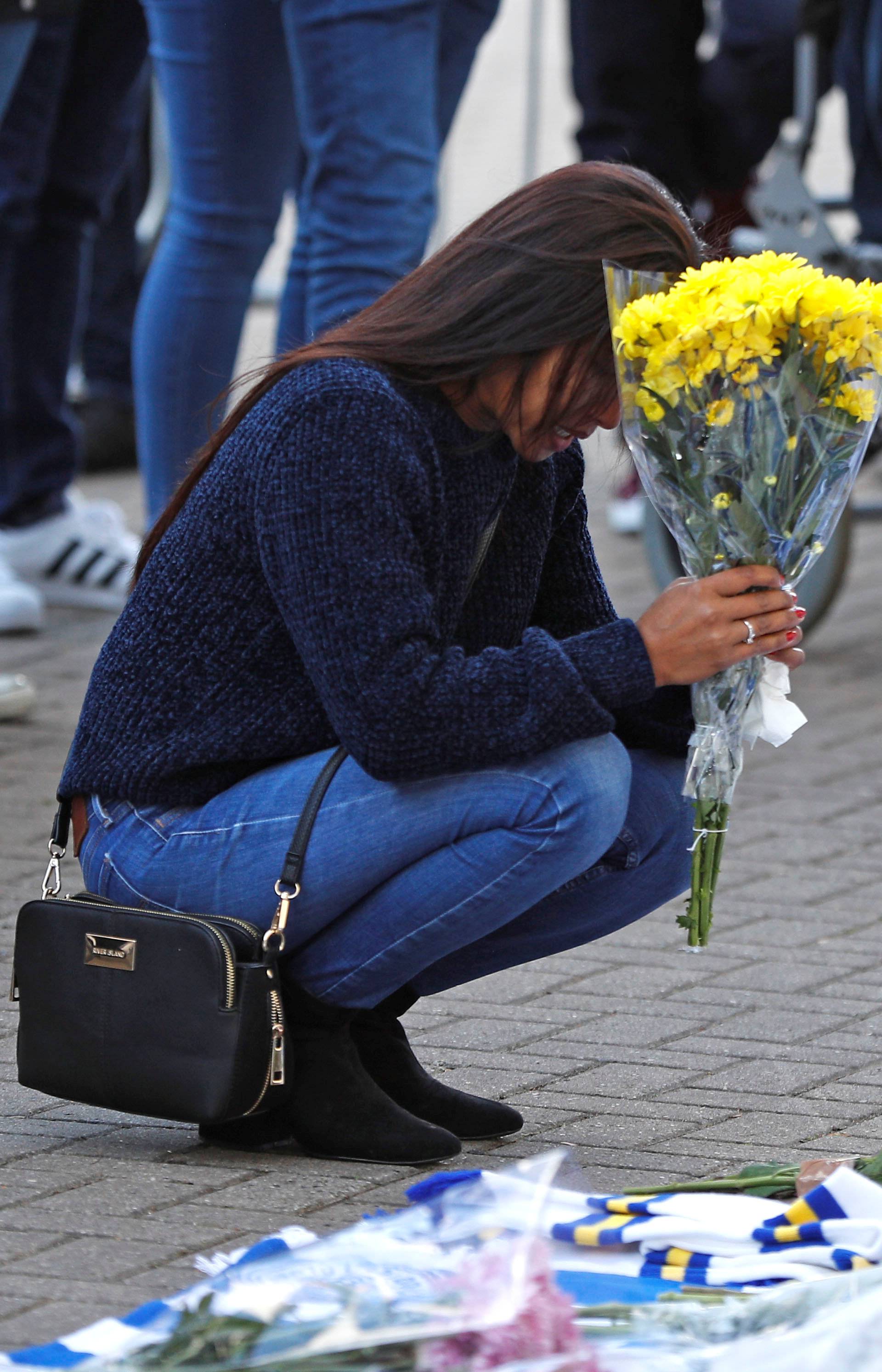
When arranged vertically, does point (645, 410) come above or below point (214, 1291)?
above

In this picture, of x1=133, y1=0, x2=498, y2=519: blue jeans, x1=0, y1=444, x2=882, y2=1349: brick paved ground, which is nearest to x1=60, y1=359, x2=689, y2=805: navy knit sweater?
x1=0, y1=444, x2=882, y2=1349: brick paved ground

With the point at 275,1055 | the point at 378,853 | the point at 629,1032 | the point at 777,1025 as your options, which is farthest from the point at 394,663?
the point at 777,1025

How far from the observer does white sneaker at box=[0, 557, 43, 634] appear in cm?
499

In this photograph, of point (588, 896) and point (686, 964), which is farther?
point (686, 964)

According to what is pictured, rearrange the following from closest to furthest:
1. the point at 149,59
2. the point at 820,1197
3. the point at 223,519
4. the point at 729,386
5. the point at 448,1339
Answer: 1. the point at 448,1339
2. the point at 820,1197
3. the point at 729,386
4. the point at 223,519
5. the point at 149,59

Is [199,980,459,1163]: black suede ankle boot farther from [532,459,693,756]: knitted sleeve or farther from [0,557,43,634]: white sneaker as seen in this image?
[0,557,43,634]: white sneaker

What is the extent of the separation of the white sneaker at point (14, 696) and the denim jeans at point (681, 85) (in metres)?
2.28

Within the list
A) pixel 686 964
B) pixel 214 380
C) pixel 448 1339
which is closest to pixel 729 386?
pixel 448 1339

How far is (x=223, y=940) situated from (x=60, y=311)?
10.6 ft

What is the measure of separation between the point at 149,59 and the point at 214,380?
1.79m

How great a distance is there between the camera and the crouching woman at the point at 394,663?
2.31 metres

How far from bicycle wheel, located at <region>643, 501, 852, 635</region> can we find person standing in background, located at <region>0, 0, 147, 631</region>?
127cm

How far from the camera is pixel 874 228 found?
16.8 ft

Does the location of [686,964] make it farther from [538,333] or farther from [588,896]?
[538,333]
